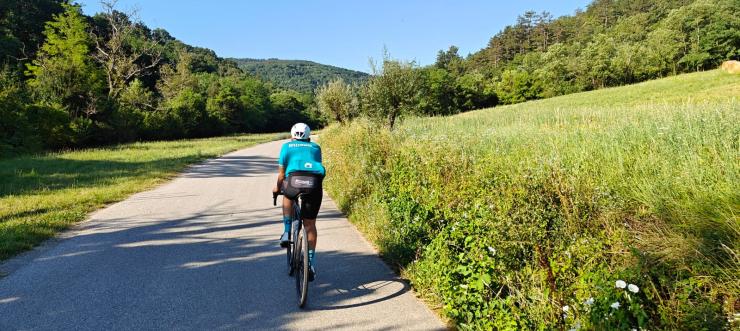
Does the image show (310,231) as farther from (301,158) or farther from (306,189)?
(301,158)

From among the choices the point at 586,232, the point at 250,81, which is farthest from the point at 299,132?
the point at 250,81

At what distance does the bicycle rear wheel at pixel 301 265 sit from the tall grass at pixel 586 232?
1.24 meters

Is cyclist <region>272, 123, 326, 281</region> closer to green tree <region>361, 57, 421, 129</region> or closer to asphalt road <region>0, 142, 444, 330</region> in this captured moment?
asphalt road <region>0, 142, 444, 330</region>

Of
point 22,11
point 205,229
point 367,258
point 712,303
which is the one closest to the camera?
point 712,303

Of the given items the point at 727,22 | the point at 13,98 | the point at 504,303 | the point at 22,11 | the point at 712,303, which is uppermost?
the point at 22,11

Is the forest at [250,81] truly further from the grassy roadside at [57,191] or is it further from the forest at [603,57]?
the grassy roadside at [57,191]

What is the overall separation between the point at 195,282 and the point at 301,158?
6.19 ft

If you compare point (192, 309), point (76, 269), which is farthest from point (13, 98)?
point (192, 309)

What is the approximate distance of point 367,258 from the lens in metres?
5.53

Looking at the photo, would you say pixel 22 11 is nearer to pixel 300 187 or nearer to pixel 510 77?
pixel 300 187

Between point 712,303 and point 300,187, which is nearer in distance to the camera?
point 712,303

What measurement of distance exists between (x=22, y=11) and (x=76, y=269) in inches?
2523

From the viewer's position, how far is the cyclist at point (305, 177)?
4.11 meters

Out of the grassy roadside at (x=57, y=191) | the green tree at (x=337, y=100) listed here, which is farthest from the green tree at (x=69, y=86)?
the green tree at (x=337, y=100)
